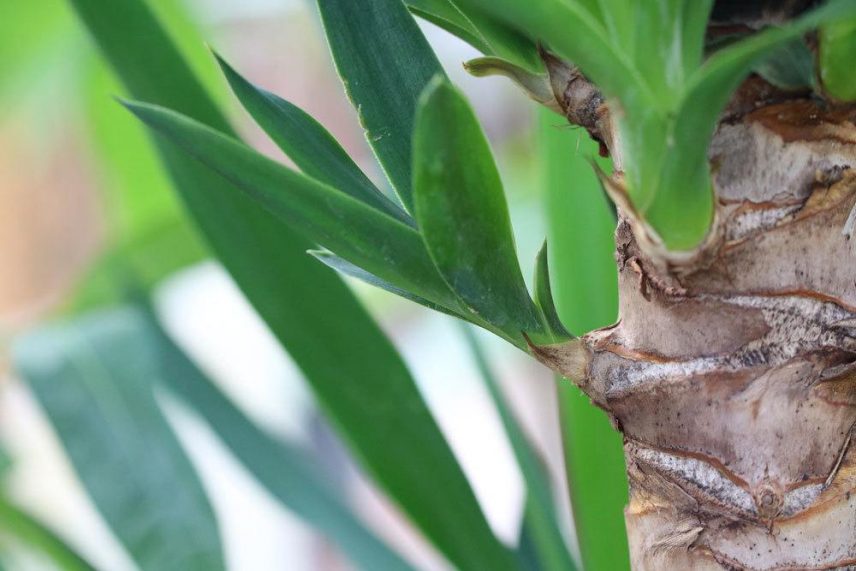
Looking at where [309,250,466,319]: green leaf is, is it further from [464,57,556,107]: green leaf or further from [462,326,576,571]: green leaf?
[462,326,576,571]: green leaf

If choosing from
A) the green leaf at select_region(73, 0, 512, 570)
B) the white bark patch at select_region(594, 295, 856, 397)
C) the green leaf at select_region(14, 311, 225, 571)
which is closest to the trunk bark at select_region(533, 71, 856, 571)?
the white bark patch at select_region(594, 295, 856, 397)

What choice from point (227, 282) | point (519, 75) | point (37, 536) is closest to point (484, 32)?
point (519, 75)

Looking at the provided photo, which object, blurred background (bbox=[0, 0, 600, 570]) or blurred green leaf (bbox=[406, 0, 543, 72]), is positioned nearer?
blurred green leaf (bbox=[406, 0, 543, 72])

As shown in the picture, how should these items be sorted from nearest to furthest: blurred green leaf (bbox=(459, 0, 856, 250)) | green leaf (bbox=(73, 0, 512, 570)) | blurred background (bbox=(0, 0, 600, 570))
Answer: blurred green leaf (bbox=(459, 0, 856, 250)) → green leaf (bbox=(73, 0, 512, 570)) → blurred background (bbox=(0, 0, 600, 570))

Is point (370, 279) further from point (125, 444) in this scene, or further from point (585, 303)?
point (125, 444)

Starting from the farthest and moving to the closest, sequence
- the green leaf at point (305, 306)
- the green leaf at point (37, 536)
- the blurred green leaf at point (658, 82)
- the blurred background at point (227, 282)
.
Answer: the blurred background at point (227, 282) < the green leaf at point (37, 536) < the green leaf at point (305, 306) < the blurred green leaf at point (658, 82)

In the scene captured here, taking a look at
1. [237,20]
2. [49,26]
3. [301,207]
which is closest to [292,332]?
[301,207]

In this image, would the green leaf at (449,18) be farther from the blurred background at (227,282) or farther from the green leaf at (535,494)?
the blurred background at (227,282)

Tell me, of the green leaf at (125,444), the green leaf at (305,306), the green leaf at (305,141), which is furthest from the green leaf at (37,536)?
the green leaf at (305,141)
